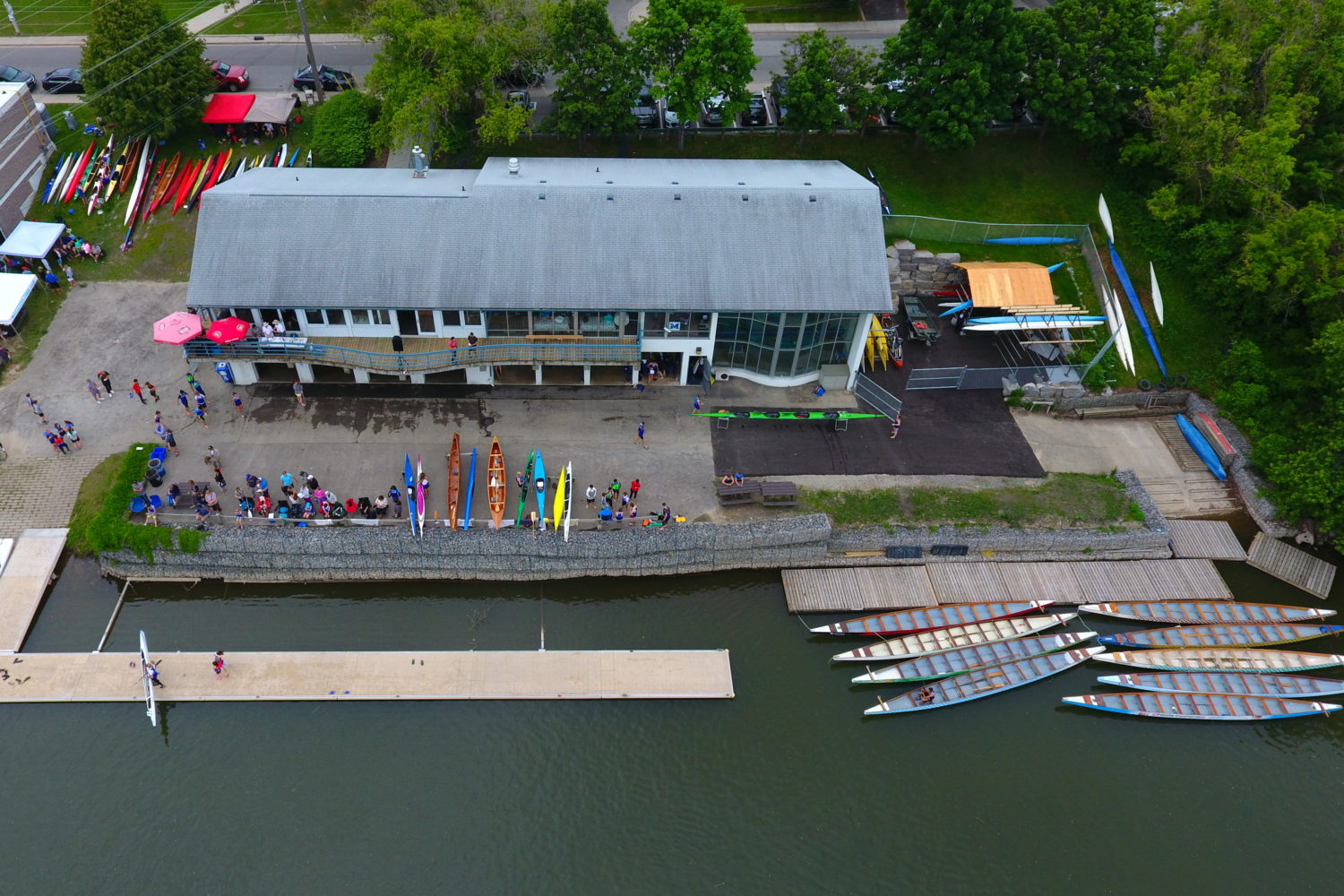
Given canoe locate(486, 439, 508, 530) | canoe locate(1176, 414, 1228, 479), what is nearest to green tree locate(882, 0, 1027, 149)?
canoe locate(1176, 414, 1228, 479)

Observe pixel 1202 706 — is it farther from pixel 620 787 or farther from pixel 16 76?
pixel 16 76

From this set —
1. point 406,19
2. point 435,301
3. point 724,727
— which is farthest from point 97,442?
point 724,727

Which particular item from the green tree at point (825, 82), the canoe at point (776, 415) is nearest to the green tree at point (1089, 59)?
the green tree at point (825, 82)

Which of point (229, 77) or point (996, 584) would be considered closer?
point (996, 584)

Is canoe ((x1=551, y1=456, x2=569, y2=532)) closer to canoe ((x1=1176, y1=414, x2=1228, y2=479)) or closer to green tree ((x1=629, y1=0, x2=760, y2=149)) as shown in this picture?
green tree ((x1=629, y1=0, x2=760, y2=149))

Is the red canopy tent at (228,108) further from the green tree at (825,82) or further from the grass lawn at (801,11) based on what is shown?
the grass lawn at (801,11)

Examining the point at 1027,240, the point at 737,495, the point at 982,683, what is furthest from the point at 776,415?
the point at 1027,240

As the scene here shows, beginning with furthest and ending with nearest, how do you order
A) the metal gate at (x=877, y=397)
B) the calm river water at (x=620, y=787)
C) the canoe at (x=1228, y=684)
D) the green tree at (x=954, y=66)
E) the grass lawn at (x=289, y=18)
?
the grass lawn at (x=289, y=18), the green tree at (x=954, y=66), the metal gate at (x=877, y=397), the canoe at (x=1228, y=684), the calm river water at (x=620, y=787)
